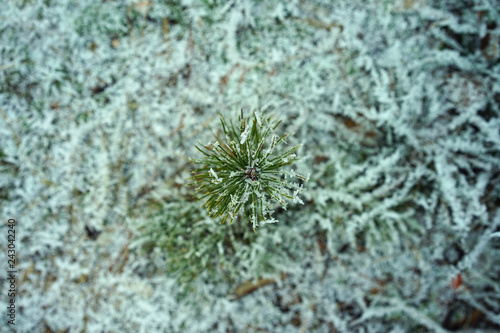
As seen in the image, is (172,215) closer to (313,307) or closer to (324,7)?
(313,307)

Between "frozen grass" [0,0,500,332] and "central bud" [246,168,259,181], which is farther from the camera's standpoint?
"frozen grass" [0,0,500,332]

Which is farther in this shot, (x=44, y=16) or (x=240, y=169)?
(x=44, y=16)

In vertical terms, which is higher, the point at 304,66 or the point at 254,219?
the point at 304,66

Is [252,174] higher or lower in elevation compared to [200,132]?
lower

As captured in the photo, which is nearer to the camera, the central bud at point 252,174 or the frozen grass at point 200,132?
the central bud at point 252,174

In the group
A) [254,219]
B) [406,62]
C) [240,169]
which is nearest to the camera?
[254,219]

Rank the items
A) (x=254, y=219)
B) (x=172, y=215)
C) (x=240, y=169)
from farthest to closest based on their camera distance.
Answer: (x=172, y=215) → (x=240, y=169) → (x=254, y=219)

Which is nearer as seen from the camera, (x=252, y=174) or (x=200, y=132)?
(x=252, y=174)

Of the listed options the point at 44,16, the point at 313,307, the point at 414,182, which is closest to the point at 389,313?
the point at 313,307
